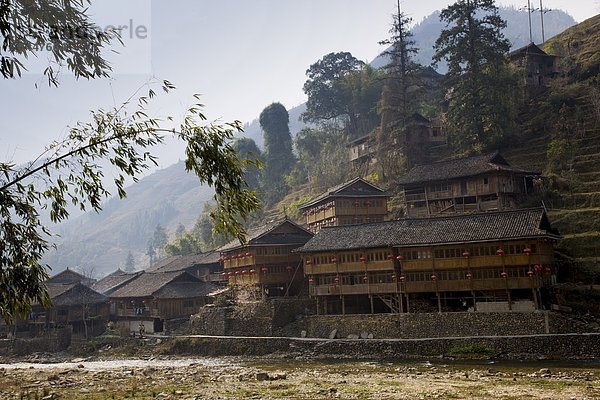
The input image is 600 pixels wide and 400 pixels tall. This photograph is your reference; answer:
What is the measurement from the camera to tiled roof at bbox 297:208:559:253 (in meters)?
40.0

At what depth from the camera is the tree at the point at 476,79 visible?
63.2 m

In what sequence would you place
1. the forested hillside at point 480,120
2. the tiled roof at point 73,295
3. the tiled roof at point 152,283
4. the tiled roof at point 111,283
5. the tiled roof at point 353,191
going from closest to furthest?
1. the forested hillside at point 480,120
2. the tiled roof at point 353,191
3. the tiled roof at point 73,295
4. the tiled roof at point 152,283
5. the tiled roof at point 111,283

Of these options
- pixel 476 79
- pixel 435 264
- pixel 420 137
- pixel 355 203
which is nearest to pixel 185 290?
pixel 355 203

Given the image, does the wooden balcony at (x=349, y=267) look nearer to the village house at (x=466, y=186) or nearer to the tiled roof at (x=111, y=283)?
the village house at (x=466, y=186)

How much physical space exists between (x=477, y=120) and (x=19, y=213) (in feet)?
193

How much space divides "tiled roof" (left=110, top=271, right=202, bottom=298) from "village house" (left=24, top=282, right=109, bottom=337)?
9.05 feet

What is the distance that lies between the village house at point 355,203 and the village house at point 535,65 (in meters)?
29.1

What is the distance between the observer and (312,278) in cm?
4894

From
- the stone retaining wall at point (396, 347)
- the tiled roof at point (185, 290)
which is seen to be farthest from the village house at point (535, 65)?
the tiled roof at point (185, 290)

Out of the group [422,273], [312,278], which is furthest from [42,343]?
[422,273]

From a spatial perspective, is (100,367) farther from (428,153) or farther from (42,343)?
(428,153)

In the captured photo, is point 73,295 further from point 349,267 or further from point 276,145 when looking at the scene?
point 276,145

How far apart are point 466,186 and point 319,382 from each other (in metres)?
33.2

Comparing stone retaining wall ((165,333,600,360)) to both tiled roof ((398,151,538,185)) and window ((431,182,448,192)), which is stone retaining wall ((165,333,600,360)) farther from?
window ((431,182,448,192))
